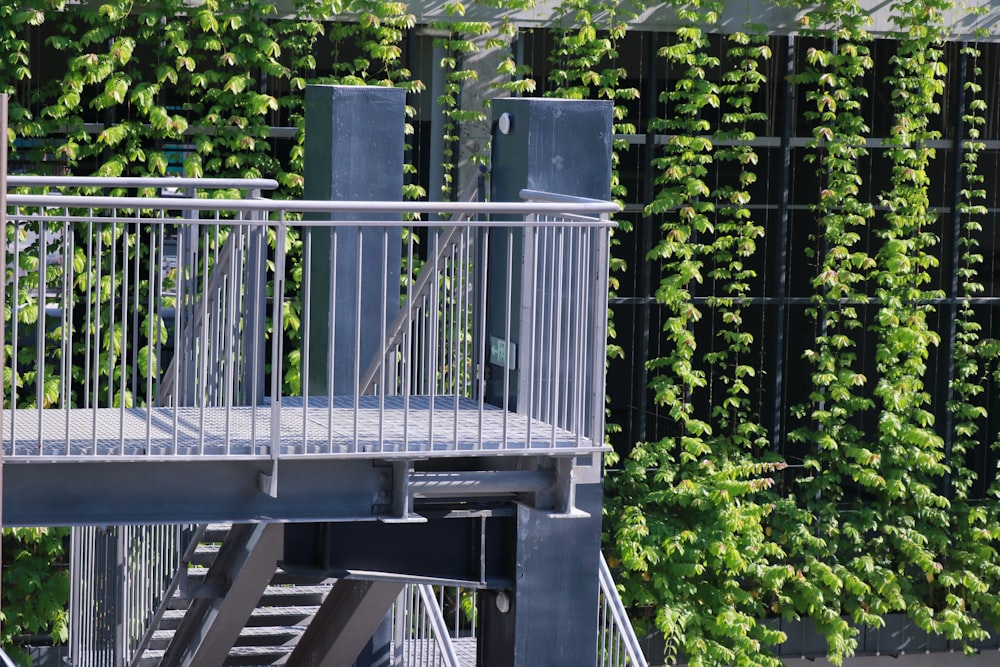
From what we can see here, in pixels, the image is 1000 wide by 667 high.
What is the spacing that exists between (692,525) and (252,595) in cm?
563

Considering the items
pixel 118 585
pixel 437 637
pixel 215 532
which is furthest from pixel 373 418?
pixel 118 585

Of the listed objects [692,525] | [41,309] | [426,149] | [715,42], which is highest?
[715,42]

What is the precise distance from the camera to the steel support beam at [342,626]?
23.2 ft

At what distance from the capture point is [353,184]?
692 cm

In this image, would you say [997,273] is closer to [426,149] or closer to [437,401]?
[426,149]

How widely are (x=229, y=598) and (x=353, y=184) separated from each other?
2136mm

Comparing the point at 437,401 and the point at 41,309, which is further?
the point at 437,401

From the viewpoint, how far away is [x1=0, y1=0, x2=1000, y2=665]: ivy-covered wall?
36.8 ft

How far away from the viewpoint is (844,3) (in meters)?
12.0

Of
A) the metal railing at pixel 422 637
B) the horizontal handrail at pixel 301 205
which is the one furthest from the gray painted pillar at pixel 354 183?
the metal railing at pixel 422 637

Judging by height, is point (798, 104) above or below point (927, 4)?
below

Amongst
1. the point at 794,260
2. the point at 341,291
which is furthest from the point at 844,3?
the point at 341,291

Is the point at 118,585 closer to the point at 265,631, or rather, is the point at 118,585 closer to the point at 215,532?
the point at 265,631

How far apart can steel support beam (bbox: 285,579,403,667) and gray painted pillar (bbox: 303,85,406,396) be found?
1.04m
